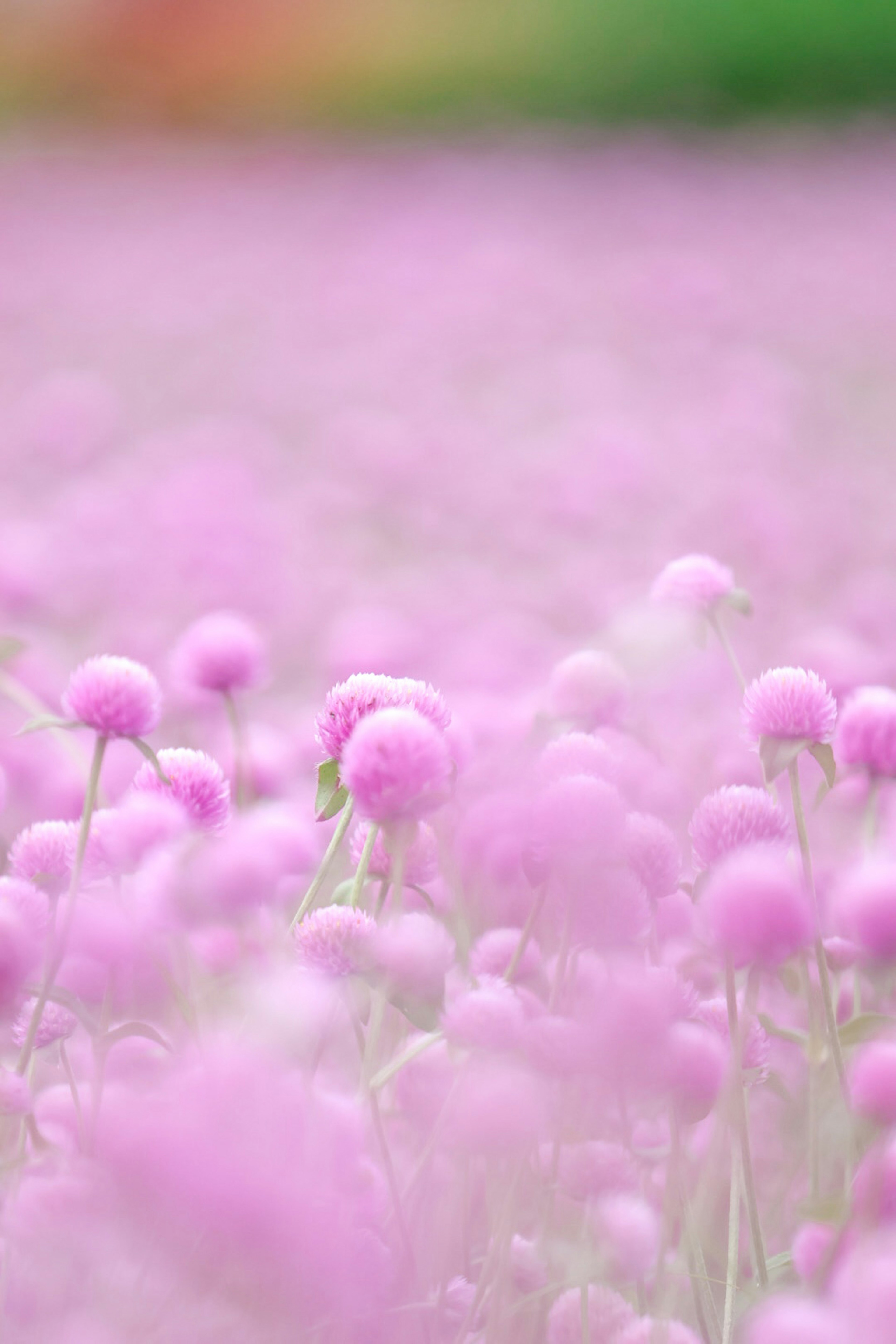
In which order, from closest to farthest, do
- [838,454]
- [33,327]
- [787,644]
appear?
[787,644] → [838,454] → [33,327]

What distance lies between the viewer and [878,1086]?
0.54 metres

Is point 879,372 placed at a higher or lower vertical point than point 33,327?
lower

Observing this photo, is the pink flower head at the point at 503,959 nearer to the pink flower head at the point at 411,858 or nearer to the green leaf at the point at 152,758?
the pink flower head at the point at 411,858

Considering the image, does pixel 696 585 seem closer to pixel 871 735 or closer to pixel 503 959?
pixel 871 735

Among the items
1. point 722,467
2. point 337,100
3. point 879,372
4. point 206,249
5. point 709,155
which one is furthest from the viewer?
point 337,100

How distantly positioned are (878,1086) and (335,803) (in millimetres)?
316

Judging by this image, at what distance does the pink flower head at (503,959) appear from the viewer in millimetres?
799

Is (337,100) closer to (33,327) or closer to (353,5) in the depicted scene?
(353,5)

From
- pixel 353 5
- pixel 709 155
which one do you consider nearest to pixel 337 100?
pixel 353 5

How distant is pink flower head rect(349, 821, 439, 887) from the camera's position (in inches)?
30.5

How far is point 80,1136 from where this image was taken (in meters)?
0.64

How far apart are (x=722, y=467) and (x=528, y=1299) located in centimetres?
202

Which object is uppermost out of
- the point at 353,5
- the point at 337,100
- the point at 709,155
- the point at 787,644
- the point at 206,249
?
the point at 353,5

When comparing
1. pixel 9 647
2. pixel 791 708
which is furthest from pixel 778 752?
pixel 9 647
